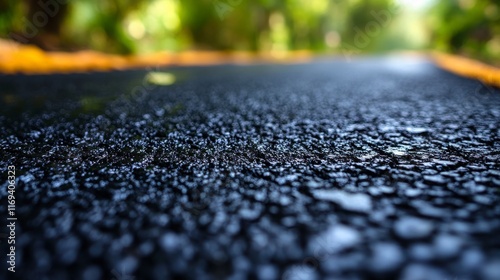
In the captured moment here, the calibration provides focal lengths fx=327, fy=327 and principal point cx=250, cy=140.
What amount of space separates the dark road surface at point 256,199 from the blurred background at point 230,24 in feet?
21.9

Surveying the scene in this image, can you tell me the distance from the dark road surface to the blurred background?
667 cm

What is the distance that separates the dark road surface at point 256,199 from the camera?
0.53m

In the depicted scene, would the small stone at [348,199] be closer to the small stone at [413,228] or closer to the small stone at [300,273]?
the small stone at [413,228]

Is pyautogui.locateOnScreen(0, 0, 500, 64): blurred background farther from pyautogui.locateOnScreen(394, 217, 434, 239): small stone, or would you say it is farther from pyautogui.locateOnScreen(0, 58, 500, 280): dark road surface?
pyautogui.locateOnScreen(394, 217, 434, 239): small stone

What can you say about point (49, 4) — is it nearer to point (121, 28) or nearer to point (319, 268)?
point (121, 28)

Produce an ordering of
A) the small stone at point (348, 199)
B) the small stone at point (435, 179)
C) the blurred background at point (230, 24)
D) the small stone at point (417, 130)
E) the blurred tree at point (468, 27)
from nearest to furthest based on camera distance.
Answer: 1. the small stone at point (348, 199)
2. the small stone at point (435, 179)
3. the small stone at point (417, 130)
4. the blurred tree at point (468, 27)
5. the blurred background at point (230, 24)

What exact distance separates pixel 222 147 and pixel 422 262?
0.72 m

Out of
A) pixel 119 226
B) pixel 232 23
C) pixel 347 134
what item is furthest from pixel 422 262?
pixel 232 23

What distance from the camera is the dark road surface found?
527 millimetres

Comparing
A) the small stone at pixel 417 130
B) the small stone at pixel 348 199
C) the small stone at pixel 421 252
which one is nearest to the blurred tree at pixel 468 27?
the small stone at pixel 417 130

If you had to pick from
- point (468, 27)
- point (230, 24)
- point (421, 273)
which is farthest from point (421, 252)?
point (230, 24)

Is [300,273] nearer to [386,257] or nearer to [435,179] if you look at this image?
[386,257]

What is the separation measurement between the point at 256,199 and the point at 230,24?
1377 centimetres

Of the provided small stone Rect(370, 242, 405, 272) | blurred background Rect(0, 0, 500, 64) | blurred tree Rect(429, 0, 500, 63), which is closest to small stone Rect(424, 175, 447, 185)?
small stone Rect(370, 242, 405, 272)
